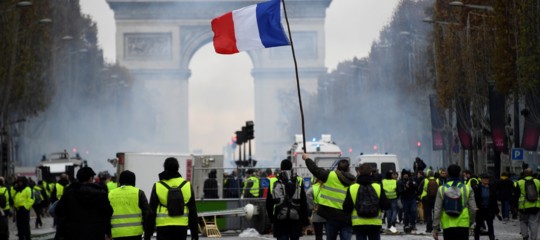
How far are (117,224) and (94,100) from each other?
8319cm

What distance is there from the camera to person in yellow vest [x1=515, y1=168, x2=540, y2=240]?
2695 centimetres

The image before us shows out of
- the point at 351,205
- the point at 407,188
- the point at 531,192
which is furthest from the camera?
the point at 407,188

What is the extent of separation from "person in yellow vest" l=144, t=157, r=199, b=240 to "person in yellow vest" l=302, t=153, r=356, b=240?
7.93 ft

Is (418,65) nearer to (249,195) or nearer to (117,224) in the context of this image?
(249,195)

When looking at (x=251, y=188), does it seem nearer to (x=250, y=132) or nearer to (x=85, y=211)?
(x=85, y=211)

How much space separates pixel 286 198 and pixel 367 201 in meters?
1.61

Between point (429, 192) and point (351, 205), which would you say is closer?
point (351, 205)

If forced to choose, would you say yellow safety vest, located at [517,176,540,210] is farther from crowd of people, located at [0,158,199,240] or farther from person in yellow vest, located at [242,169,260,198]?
crowd of people, located at [0,158,199,240]

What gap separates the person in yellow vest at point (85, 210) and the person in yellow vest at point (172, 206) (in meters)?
0.83

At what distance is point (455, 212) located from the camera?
1903 cm

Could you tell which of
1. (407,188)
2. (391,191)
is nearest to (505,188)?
(407,188)

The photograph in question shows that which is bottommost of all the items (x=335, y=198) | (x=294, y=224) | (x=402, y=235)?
(x=402, y=235)

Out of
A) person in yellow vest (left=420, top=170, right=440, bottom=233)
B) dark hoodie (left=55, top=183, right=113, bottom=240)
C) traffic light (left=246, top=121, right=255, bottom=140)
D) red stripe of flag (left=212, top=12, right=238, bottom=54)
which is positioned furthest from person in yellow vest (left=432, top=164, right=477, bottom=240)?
traffic light (left=246, top=121, right=255, bottom=140)

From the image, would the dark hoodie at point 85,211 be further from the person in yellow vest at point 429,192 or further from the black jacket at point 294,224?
the person in yellow vest at point 429,192
